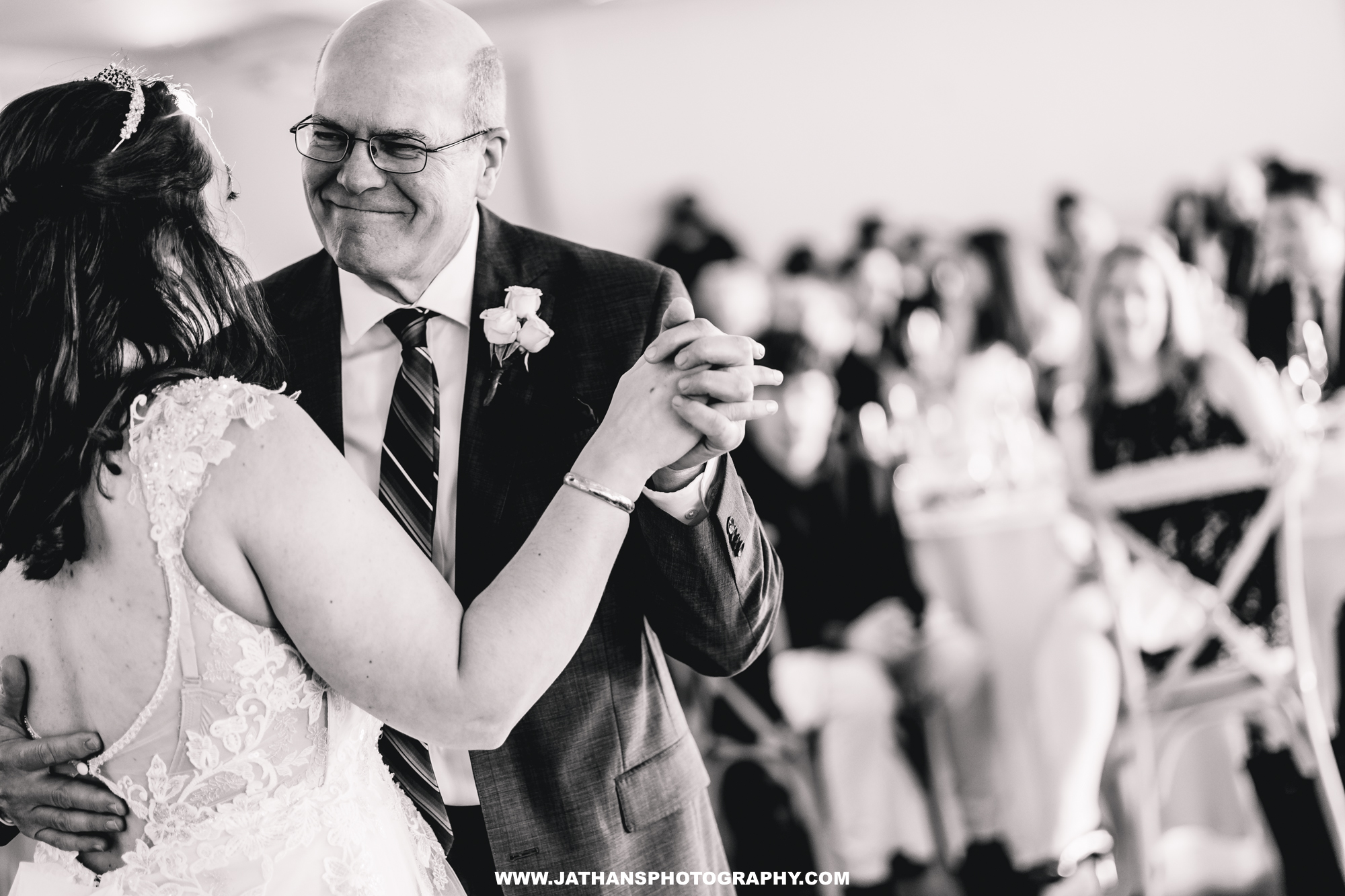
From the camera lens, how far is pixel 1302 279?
152 inches

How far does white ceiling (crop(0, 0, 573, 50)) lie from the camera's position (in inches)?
77.6

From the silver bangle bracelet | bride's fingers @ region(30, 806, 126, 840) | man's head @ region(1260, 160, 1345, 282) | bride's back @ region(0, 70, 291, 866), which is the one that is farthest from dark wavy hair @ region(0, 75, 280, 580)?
man's head @ region(1260, 160, 1345, 282)

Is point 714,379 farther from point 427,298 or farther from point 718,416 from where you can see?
point 427,298

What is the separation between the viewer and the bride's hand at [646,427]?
1141mm

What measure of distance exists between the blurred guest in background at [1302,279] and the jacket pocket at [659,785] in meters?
3.06

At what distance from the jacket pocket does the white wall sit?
Result: 347 cm

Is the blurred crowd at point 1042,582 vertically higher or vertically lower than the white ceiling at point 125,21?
lower

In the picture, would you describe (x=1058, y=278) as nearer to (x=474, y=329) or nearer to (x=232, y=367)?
(x=474, y=329)

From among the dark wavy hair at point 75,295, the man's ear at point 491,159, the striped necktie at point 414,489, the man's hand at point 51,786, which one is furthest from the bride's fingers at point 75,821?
the man's ear at point 491,159

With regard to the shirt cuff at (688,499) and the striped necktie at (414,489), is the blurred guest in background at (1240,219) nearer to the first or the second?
the shirt cuff at (688,499)

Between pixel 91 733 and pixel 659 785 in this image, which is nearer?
pixel 91 733

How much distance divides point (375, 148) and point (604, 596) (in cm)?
69

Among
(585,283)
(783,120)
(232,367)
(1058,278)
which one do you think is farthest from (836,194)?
(232,367)

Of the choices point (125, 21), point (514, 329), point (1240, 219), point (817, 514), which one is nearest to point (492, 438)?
point (514, 329)
